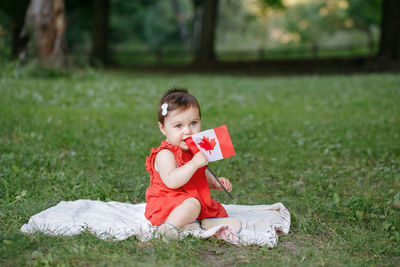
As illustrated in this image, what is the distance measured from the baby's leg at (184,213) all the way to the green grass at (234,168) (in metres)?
0.15

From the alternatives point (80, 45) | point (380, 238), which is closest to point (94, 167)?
point (380, 238)

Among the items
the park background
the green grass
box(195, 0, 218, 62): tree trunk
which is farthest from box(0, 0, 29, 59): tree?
box(195, 0, 218, 62): tree trunk

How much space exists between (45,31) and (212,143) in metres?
12.4

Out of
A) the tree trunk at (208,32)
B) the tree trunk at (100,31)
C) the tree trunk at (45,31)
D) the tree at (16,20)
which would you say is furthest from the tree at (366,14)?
the tree trunk at (45,31)

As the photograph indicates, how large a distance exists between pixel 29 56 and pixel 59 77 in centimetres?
146

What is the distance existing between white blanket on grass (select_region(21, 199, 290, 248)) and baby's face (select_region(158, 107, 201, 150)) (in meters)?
0.65

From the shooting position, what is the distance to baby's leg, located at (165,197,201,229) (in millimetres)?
3196

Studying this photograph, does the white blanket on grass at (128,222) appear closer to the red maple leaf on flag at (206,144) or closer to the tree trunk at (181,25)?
the red maple leaf on flag at (206,144)

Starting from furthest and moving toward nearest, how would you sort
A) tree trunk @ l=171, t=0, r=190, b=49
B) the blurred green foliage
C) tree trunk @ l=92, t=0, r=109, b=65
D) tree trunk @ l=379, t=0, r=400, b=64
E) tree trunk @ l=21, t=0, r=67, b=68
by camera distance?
tree trunk @ l=171, t=0, r=190, b=49
the blurred green foliage
tree trunk @ l=92, t=0, r=109, b=65
tree trunk @ l=379, t=0, r=400, b=64
tree trunk @ l=21, t=0, r=67, b=68

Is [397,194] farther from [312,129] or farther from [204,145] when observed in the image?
[312,129]

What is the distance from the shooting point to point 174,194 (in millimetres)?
3326

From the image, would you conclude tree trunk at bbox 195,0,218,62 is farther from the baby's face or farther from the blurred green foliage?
the baby's face

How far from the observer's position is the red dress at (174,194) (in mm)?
3326

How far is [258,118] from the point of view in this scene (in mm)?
8141
